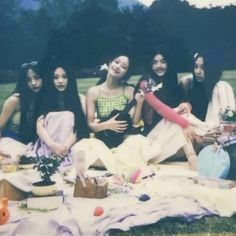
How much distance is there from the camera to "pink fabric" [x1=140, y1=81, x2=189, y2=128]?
2.08m

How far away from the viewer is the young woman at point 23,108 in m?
2.03

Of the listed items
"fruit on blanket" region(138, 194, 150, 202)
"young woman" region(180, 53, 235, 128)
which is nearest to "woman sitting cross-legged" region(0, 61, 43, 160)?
"fruit on blanket" region(138, 194, 150, 202)

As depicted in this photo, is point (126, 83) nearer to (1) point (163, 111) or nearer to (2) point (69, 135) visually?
(1) point (163, 111)

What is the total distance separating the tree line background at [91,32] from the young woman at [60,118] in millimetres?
90

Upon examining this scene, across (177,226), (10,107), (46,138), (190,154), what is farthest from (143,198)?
(10,107)

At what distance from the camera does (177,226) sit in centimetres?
201

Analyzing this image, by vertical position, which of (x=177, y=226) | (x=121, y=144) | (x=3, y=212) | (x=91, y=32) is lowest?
(x=177, y=226)

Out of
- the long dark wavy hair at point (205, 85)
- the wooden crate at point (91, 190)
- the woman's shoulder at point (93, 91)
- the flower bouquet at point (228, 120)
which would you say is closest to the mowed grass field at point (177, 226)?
the woman's shoulder at point (93, 91)

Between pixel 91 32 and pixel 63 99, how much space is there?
12.8 inches

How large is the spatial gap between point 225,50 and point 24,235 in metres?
1.23

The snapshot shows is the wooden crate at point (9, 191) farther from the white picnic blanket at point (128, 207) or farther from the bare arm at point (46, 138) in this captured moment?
the bare arm at point (46, 138)

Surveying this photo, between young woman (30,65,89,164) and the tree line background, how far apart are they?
90 millimetres

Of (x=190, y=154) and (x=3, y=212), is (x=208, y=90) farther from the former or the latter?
(x=3, y=212)

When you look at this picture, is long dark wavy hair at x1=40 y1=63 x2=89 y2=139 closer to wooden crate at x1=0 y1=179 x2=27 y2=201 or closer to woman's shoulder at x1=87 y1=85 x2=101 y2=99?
woman's shoulder at x1=87 y1=85 x2=101 y2=99
